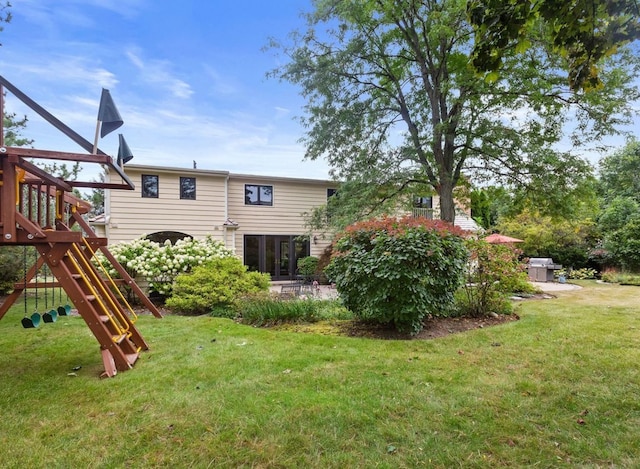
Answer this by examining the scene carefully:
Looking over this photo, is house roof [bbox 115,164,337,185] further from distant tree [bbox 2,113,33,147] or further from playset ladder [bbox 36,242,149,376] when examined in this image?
playset ladder [bbox 36,242,149,376]

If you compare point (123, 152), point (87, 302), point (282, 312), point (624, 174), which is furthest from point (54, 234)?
point (624, 174)

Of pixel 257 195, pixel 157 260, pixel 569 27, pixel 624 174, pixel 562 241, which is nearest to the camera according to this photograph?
pixel 569 27

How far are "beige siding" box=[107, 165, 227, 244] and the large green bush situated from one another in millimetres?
9939

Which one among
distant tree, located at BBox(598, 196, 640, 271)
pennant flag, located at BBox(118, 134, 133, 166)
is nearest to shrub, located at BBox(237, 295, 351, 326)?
pennant flag, located at BBox(118, 134, 133, 166)

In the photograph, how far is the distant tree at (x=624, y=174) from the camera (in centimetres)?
2236

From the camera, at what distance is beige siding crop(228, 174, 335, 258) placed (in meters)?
16.2

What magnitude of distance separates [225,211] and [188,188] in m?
1.78

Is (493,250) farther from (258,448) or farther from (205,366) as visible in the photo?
(258,448)

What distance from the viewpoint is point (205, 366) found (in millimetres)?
4277

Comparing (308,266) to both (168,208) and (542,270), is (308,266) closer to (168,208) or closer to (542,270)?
(168,208)

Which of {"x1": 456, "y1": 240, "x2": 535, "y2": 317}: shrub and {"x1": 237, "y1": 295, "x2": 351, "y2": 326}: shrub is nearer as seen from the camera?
{"x1": 237, "y1": 295, "x2": 351, "y2": 326}: shrub

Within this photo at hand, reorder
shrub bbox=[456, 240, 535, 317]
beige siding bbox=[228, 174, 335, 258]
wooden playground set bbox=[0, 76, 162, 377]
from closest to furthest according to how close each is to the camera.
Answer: wooden playground set bbox=[0, 76, 162, 377] < shrub bbox=[456, 240, 535, 317] < beige siding bbox=[228, 174, 335, 258]

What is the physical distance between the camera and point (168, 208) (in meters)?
14.9

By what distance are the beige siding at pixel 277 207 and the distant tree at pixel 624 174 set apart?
18290 millimetres
